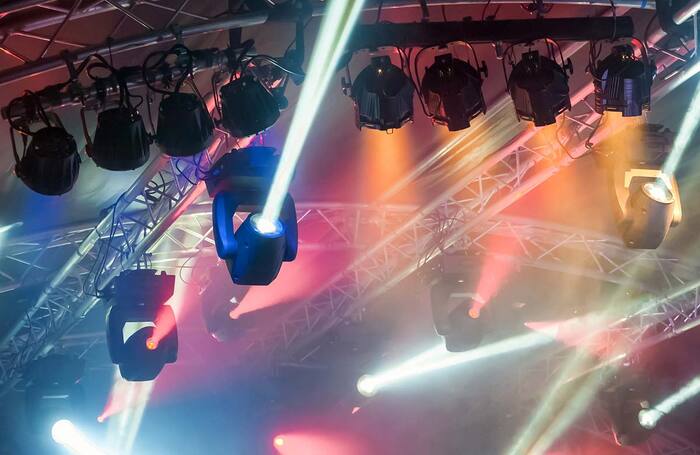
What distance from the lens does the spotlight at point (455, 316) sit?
5.47m

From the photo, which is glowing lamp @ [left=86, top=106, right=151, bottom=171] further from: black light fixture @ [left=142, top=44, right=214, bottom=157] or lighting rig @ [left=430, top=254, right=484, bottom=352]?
lighting rig @ [left=430, top=254, right=484, bottom=352]

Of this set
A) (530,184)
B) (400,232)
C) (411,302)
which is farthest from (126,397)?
(530,184)

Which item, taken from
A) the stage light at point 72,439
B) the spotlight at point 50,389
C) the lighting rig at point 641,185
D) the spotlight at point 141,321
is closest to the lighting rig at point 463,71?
the lighting rig at point 641,185

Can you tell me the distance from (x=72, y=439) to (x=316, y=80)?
6.09 m

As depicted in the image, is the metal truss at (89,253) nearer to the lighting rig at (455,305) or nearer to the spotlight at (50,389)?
the spotlight at (50,389)

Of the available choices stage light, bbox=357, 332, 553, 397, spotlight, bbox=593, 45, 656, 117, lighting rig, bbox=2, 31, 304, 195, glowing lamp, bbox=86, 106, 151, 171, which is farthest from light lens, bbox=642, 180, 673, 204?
stage light, bbox=357, 332, 553, 397

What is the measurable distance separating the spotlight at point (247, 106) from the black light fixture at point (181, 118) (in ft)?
0.36

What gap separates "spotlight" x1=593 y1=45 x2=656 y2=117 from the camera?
3.27m

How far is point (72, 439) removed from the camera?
769cm

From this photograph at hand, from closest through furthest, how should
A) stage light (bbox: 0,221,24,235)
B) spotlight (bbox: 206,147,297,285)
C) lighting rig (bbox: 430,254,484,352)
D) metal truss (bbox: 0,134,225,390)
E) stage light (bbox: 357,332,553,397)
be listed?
spotlight (bbox: 206,147,297,285), metal truss (bbox: 0,134,225,390), stage light (bbox: 0,221,24,235), lighting rig (bbox: 430,254,484,352), stage light (bbox: 357,332,553,397)

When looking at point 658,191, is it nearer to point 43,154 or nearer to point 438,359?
point 43,154

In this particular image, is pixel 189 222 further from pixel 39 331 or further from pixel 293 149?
pixel 293 149

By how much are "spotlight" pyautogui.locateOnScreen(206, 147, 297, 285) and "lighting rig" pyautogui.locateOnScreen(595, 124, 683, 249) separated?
170 cm

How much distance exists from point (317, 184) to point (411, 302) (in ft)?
10.1
